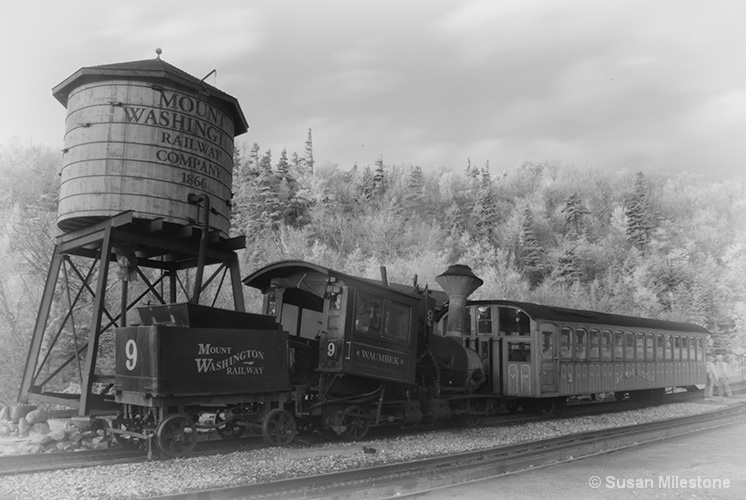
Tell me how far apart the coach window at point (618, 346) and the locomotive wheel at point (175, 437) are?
12.6 meters

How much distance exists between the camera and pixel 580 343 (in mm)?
15406

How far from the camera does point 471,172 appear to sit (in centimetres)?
7362

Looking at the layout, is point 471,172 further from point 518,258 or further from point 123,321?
point 123,321

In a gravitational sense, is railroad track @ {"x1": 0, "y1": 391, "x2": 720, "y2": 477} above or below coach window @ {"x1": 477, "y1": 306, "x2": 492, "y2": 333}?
below

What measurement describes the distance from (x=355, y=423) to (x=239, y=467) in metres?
3.31

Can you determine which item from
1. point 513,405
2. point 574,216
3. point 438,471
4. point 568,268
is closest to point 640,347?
point 513,405

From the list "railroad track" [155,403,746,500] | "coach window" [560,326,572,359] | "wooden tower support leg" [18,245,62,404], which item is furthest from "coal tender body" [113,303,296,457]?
"coach window" [560,326,572,359]

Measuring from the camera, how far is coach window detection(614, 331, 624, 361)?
1681cm

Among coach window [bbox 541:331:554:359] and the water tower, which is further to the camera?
coach window [bbox 541:331:554:359]

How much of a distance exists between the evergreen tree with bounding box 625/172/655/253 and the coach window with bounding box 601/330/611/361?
135 ft

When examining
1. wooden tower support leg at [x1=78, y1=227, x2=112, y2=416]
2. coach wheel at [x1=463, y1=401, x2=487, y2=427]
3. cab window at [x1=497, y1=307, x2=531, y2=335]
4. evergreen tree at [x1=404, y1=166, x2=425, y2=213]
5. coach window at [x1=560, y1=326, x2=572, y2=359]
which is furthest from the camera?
evergreen tree at [x1=404, y1=166, x2=425, y2=213]

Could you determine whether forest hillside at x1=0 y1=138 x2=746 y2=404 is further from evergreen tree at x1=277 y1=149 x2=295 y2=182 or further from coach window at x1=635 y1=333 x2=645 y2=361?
coach window at x1=635 y1=333 x2=645 y2=361

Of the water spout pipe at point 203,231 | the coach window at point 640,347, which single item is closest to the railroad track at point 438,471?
the water spout pipe at point 203,231

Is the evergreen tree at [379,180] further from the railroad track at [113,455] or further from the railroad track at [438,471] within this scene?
the railroad track at [438,471]
